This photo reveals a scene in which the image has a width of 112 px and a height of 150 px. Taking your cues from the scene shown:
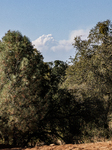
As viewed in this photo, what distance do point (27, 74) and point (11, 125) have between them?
8.37ft

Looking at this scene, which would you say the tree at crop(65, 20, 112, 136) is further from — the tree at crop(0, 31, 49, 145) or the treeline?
the tree at crop(0, 31, 49, 145)

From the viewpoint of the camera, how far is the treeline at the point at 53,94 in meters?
8.69

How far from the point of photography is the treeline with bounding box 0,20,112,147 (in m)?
8.69

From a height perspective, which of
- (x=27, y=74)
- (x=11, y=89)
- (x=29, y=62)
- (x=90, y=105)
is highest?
(x=29, y=62)

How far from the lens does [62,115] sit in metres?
11.1

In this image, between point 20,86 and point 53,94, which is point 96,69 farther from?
point 20,86

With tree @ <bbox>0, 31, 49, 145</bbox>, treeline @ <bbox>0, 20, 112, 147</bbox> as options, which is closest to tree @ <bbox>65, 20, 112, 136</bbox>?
treeline @ <bbox>0, 20, 112, 147</bbox>

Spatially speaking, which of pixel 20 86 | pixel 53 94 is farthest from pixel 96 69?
pixel 20 86

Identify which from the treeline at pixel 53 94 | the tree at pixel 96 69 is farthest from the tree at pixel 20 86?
the tree at pixel 96 69

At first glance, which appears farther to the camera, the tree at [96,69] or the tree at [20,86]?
the tree at [96,69]

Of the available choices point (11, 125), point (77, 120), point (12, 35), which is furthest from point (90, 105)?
point (12, 35)

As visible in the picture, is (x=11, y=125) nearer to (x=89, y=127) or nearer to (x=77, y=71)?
(x=89, y=127)

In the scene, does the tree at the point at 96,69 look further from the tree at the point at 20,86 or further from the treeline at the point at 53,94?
the tree at the point at 20,86

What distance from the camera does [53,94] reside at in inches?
428
